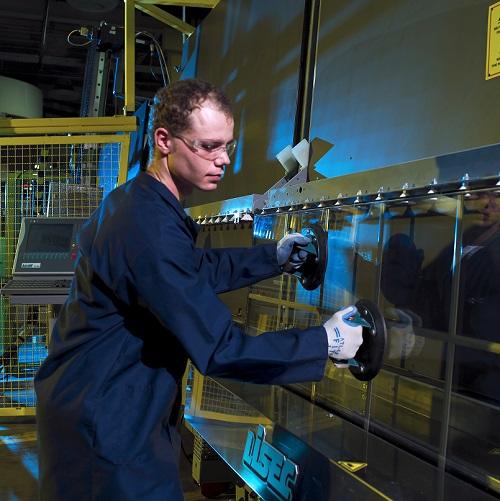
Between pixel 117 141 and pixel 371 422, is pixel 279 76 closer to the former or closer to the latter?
pixel 117 141

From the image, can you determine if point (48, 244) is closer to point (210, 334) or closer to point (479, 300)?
point (210, 334)

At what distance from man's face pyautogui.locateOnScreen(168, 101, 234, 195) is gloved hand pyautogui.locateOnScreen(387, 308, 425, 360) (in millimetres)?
636

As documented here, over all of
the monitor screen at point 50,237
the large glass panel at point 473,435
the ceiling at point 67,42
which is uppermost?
the ceiling at point 67,42

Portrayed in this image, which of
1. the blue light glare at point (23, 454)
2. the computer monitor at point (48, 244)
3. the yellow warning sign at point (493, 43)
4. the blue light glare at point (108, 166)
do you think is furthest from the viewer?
the blue light glare at point (23, 454)

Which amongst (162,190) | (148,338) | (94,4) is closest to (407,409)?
(148,338)

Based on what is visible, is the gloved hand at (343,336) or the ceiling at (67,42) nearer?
the gloved hand at (343,336)

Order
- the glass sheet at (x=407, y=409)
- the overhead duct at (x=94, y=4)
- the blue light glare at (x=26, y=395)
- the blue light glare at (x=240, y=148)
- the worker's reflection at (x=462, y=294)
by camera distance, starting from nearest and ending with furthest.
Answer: the worker's reflection at (x=462, y=294)
the glass sheet at (x=407, y=409)
the blue light glare at (x=240, y=148)
the blue light glare at (x=26, y=395)
the overhead duct at (x=94, y=4)

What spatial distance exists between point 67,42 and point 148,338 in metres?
5.31

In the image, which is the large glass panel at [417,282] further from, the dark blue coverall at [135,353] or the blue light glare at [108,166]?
the blue light glare at [108,166]

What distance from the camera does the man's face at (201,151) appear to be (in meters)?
1.14

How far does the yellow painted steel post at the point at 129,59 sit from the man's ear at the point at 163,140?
1.95 m

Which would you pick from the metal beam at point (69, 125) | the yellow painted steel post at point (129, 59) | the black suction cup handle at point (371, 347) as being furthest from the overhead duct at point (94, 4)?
the black suction cup handle at point (371, 347)

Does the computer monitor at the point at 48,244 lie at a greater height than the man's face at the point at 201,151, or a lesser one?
lesser

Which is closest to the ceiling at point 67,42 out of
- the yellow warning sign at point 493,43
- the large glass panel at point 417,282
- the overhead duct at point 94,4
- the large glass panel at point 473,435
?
the overhead duct at point 94,4
